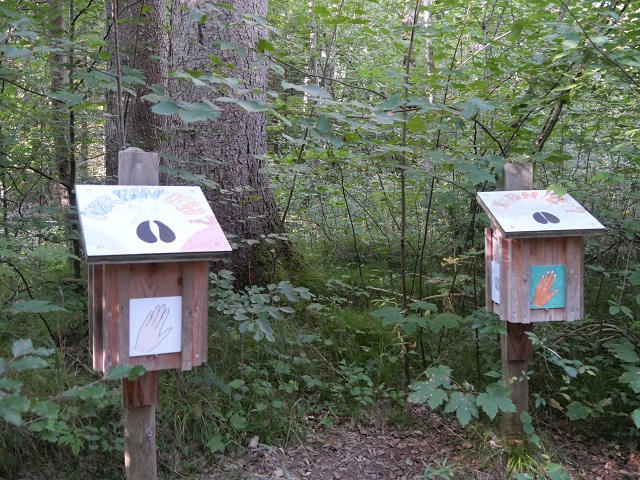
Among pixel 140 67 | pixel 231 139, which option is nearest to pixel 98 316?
pixel 231 139

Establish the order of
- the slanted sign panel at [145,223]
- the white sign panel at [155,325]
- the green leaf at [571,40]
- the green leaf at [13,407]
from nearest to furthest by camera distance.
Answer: the green leaf at [13,407] → the slanted sign panel at [145,223] → the white sign panel at [155,325] → the green leaf at [571,40]

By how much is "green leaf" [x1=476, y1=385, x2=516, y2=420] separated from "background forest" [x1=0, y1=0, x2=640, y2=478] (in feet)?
0.04

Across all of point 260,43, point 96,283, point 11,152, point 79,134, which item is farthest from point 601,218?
point 11,152

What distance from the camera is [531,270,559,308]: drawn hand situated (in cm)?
274

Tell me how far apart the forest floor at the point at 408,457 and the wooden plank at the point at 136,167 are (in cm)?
161

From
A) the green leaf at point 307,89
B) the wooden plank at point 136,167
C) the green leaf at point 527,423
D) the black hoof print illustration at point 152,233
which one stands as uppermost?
the green leaf at point 307,89

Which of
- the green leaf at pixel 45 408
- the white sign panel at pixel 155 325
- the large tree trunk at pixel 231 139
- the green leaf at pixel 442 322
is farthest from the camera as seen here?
the large tree trunk at pixel 231 139

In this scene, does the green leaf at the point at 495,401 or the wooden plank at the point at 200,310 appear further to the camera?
the green leaf at the point at 495,401

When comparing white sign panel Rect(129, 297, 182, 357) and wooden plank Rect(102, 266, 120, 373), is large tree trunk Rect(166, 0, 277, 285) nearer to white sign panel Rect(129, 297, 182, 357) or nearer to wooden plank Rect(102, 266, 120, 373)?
white sign panel Rect(129, 297, 182, 357)

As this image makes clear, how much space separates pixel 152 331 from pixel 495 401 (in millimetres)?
1714

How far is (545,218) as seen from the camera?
8.75 feet

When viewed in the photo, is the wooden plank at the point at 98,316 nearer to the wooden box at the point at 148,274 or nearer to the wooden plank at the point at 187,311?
the wooden box at the point at 148,274

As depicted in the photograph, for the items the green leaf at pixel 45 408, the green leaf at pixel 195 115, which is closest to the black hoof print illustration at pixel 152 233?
the green leaf at pixel 195 115

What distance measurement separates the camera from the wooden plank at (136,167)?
2.15m
